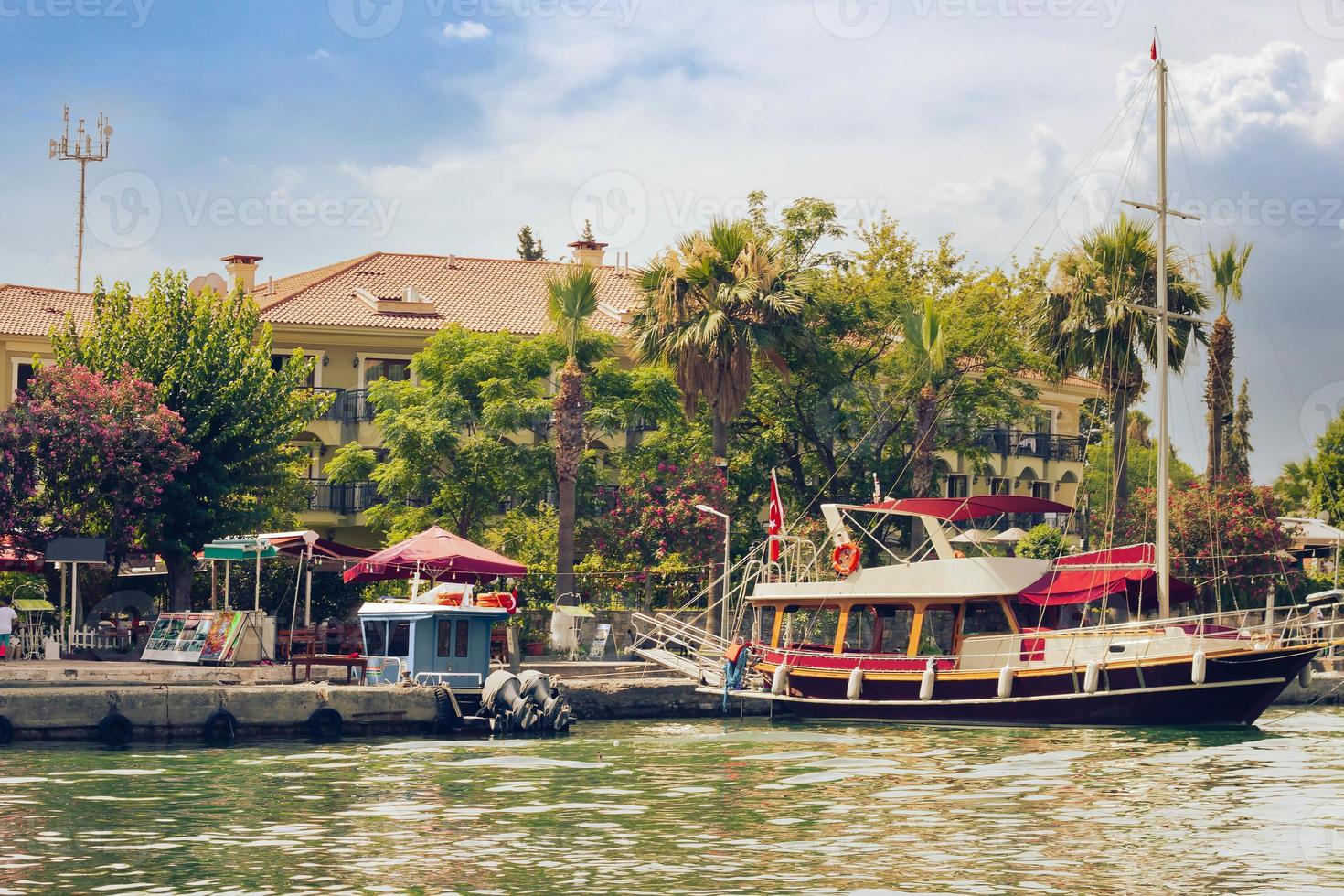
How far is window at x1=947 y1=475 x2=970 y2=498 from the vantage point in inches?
2437

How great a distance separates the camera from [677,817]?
20203mm

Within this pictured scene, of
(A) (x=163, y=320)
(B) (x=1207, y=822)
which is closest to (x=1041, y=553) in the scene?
(A) (x=163, y=320)

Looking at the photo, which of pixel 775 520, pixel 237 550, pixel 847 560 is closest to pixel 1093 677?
pixel 847 560

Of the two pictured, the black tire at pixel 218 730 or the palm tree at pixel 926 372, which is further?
the palm tree at pixel 926 372

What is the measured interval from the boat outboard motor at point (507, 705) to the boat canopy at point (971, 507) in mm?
8288

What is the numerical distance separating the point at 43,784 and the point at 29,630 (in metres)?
14.4

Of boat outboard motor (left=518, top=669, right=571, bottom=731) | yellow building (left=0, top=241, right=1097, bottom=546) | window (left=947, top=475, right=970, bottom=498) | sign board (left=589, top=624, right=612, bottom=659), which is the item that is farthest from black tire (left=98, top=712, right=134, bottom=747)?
window (left=947, top=475, right=970, bottom=498)

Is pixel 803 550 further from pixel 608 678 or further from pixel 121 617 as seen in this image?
pixel 121 617

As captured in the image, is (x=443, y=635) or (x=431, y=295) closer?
(x=443, y=635)

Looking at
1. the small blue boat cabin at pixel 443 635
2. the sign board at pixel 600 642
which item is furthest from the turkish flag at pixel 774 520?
the small blue boat cabin at pixel 443 635

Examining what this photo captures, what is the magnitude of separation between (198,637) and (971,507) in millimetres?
15243

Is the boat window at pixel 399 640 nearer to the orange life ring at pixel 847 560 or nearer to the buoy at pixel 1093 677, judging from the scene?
the orange life ring at pixel 847 560

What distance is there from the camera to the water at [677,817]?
643 inches

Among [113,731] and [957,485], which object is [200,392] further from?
[957,485]
